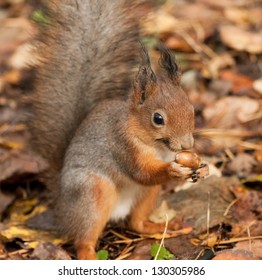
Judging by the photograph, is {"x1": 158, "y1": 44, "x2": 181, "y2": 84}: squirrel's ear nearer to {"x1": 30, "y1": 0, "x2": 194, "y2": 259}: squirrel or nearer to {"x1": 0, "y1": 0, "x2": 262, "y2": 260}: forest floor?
{"x1": 30, "y1": 0, "x2": 194, "y2": 259}: squirrel

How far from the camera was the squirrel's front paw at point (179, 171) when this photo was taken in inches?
91.2

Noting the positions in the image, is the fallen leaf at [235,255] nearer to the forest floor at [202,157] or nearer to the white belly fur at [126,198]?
the forest floor at [202,157]

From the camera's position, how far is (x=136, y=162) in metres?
2.45

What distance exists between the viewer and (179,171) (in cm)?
233

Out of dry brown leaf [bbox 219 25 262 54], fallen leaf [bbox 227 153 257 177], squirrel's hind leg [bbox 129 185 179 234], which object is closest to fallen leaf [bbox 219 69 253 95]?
dry brown leaf [bbox 219 25 262 54]

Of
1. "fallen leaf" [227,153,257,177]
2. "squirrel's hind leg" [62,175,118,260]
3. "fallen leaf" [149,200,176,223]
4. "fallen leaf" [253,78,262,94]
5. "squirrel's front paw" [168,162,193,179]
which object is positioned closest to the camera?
"squirrel's front paw" [168,162,193,179]

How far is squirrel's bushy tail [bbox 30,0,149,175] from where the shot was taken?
267cm

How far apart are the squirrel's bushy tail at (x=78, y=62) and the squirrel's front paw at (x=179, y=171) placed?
54 centimetres

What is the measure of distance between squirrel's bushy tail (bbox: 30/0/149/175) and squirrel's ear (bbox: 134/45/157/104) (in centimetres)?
38

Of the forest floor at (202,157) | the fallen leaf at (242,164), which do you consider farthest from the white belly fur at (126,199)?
the fallen leaf at (242,164)
